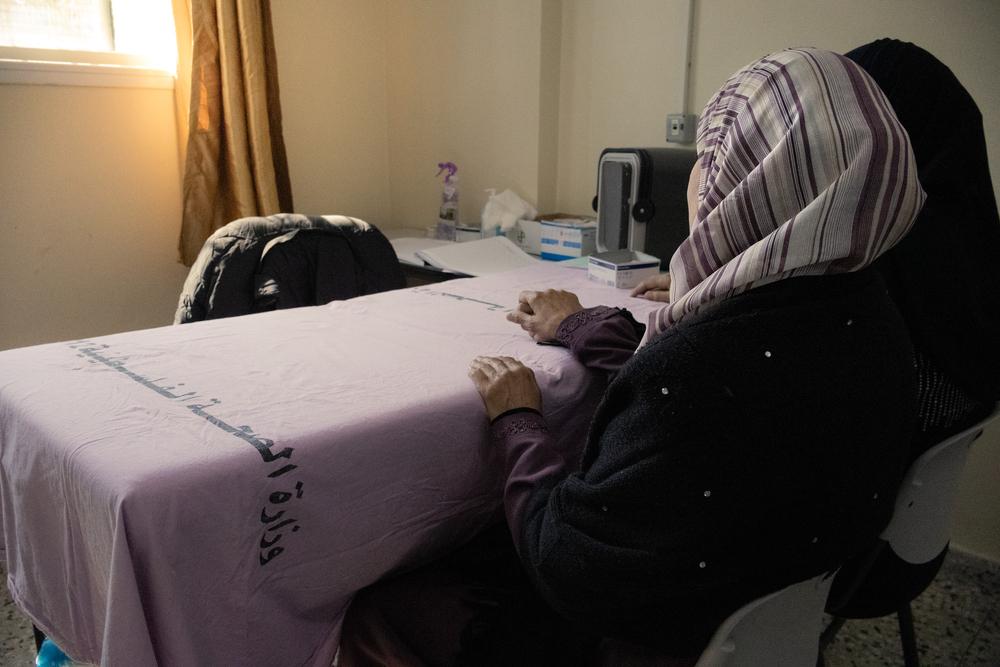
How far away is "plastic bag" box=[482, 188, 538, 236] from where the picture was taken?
2.56m

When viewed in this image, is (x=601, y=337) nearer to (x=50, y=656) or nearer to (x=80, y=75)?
(x=50, y=656)

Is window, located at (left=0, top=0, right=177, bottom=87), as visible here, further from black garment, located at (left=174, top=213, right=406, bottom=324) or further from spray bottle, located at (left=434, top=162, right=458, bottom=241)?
spray bottle, located at (left=434, top=162, right=458, bottom=241)

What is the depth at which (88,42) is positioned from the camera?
243 centimetres

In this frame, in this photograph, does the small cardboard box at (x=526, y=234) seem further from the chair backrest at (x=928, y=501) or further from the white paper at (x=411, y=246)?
the chair backrest at (x=928, y=501)

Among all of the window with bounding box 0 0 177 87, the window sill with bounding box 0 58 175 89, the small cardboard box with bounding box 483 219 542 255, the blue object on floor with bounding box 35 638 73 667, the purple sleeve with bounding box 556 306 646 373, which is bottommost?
the blue object on floor with bounding box 35 638 73 667

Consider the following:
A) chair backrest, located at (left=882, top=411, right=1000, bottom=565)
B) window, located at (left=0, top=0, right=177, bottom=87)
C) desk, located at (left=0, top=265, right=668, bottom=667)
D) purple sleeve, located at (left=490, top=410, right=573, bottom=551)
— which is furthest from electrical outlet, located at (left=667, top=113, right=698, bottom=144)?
window, located at (left=0, top=0, right=177, bottom=87)

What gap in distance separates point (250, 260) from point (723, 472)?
1467mm

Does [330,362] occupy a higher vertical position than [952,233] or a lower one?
lower

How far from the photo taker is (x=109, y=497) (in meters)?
0.72

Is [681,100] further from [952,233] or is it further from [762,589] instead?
[762,589]

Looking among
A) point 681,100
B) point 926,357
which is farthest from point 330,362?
point 681,100

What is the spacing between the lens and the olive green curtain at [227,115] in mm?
2416

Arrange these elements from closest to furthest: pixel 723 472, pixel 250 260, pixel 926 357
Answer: pixel 723 472 < pixel 926 357 < pixel 250 260

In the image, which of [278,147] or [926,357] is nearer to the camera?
Answer: [926,357]
